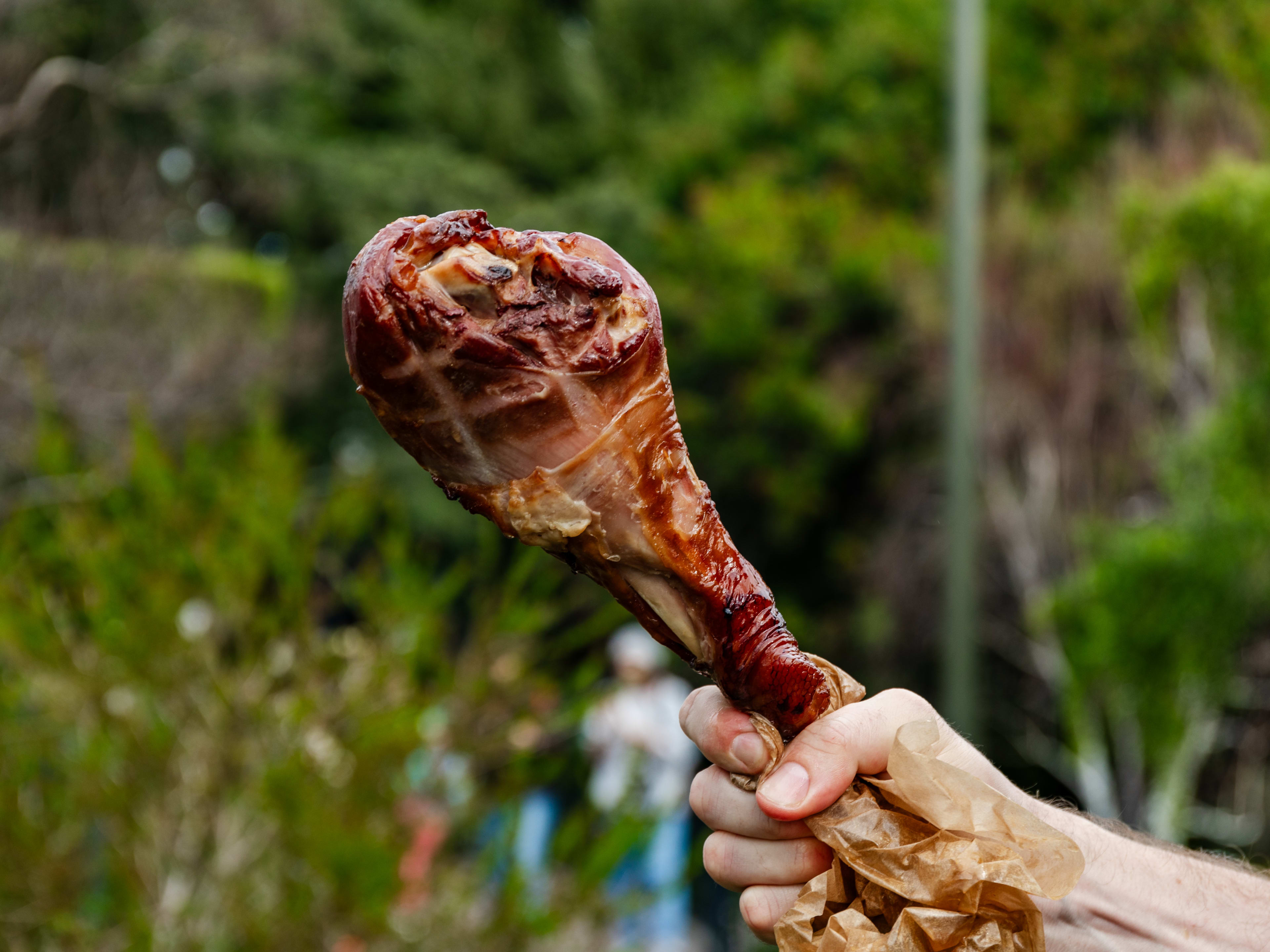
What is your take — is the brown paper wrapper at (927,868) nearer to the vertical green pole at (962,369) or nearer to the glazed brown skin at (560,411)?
A: the glazed brown skin at (560,411)

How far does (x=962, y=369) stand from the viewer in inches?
255

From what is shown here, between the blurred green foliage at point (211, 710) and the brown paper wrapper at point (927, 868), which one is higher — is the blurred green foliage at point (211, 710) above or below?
below

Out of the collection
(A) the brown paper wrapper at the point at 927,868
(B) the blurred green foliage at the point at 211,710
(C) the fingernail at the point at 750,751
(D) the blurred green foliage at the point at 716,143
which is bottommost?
(D) the blurred green foliage at the point at 716,143

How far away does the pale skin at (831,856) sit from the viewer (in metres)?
1.41

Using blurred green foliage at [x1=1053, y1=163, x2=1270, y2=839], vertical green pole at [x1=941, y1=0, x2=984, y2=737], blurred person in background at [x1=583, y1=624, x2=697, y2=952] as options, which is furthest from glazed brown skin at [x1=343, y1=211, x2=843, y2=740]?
blurred green foliage at [x1=1053, y1=163, x2=1270, y2=839]

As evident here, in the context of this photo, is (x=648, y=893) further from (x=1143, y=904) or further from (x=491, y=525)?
(x=1143, y=904)

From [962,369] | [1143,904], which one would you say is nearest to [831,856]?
[1143,904]

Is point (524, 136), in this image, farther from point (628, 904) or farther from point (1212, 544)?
point (628, 904)

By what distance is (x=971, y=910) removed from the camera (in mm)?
1353

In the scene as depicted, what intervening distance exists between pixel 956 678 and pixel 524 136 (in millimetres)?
15818

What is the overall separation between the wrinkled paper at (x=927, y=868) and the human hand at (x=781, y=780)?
0.12 ft

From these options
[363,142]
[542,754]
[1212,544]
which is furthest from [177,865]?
[363,142]

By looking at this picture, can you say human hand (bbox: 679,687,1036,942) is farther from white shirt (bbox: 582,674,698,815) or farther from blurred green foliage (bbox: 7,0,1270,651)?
blurred green foliage (bbox: 7,0,1270,651)

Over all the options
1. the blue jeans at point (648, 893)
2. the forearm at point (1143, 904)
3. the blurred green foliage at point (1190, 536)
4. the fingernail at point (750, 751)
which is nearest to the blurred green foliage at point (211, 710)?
the blue jeans at point (648, 893)
